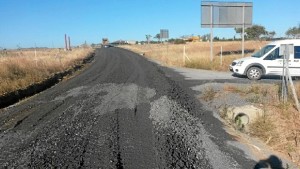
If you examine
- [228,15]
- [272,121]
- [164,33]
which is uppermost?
[228,15]

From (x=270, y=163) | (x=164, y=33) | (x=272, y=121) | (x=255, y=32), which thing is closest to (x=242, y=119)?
(x=272, y=121)

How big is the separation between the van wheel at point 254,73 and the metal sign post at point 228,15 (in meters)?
10.8

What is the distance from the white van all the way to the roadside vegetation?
170 inches

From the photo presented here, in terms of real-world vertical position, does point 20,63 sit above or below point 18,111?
above

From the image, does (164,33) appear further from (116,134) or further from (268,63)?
(116,134)

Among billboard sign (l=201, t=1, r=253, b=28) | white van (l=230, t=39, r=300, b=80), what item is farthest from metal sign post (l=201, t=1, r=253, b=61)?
white van (l=230, t=39, r=300, b=80)

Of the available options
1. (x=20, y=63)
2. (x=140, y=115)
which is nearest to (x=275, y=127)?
(x=140, y=115)

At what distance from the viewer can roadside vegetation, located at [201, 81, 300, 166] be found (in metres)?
7.27

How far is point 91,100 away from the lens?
466 inches

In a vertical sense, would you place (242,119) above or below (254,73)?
below

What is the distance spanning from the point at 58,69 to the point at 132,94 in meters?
11.6

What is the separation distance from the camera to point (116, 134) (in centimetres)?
767

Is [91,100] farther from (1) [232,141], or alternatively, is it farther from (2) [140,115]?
(1) [232,141]

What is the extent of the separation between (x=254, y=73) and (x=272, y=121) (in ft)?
29.8
